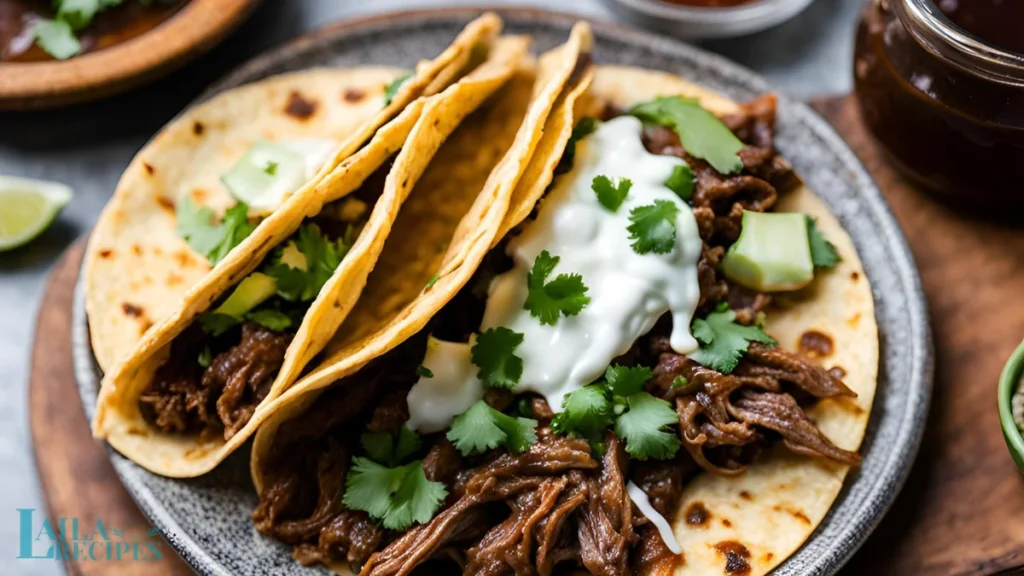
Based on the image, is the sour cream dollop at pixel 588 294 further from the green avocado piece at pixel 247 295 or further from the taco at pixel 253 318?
the green avocado piece at pixel 247 295

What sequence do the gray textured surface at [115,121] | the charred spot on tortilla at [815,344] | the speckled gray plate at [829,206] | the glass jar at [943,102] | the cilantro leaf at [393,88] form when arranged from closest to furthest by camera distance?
the speckled gray plate at [829,206], the glass jar at [943,102], the charred spot on tortilla at [815,344], the cilantro leaf at [393,88], the gray textured surface at [115,121]

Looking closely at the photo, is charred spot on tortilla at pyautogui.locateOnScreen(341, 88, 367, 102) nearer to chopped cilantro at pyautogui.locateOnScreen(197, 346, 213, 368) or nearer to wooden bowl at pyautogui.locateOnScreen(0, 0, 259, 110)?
wooden bowl at pyautogui.locateOnScreen(0, 0, 259, 110)

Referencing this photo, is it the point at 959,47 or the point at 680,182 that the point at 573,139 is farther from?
the point at 959,47

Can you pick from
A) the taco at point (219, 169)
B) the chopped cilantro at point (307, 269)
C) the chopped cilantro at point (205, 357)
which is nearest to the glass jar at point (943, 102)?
the taco at point (219, 169)

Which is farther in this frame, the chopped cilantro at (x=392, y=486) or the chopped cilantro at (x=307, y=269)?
the chopped cilantro at (x=307, y=269)

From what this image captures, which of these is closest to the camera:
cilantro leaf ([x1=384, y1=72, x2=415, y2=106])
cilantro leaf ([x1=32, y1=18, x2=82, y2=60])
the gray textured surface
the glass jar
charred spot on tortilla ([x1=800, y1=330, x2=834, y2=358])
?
the glass jar

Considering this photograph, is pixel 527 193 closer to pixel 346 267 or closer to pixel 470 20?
pixel 346 267

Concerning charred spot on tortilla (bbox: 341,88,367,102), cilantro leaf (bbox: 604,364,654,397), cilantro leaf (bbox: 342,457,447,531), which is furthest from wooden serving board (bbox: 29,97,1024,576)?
charred spot on tortilla (bbox: 341,88,367,102)
